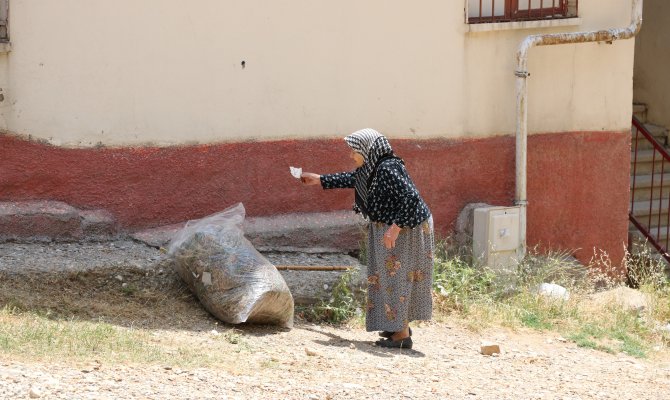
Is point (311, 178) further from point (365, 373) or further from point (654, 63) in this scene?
point (654, 63)

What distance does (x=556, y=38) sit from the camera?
8.45 metres

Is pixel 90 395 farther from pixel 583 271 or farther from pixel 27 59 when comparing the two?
pixel 583 271

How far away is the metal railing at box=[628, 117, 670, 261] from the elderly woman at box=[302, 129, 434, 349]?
13.5 feet

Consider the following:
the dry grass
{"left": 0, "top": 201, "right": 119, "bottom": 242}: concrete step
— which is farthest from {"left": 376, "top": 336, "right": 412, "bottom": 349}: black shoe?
{"left": 0, "top": 201, "right": 119, "bottom": 242}: concrete step

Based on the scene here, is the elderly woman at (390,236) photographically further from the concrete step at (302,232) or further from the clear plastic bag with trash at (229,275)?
the concrete step at (302,232)

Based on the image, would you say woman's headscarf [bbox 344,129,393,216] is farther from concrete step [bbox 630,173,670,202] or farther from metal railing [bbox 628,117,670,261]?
concrete step [bbox 630,173,670,202]

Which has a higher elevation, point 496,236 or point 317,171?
point 317,171

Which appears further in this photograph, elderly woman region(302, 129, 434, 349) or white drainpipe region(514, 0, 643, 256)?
white drainpipe region(514, 0, 643, 256)

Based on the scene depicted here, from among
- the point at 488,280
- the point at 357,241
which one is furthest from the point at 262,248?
the point at 488,280

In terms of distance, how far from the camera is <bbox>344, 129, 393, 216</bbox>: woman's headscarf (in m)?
6.41

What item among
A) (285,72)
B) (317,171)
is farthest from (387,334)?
(285,72)

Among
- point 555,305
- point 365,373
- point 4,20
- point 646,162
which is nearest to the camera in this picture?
point 365,373

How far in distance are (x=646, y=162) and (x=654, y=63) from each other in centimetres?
131

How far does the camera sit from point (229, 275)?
6.58 metres
